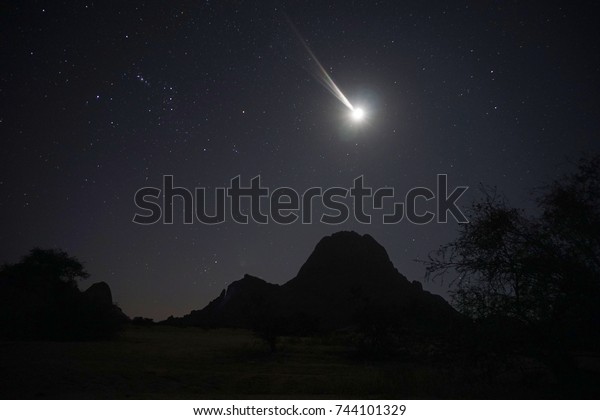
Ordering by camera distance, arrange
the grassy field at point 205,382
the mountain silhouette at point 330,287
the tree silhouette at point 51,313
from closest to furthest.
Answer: the grassy field at point 205,382 → the tree silhouette at point 51,313 → the mountain silhouette at point 330,287

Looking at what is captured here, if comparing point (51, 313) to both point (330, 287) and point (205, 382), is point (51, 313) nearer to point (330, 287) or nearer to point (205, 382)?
point (205, 382)

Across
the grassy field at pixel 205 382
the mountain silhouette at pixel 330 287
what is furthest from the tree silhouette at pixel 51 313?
the mountain silhouette at pixel 330 287

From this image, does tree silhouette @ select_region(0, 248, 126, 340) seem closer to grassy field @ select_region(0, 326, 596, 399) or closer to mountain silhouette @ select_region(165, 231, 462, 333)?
grassy field @ select_region(0, 326, 596, 399)

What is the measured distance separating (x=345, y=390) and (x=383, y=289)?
9470 centimetres

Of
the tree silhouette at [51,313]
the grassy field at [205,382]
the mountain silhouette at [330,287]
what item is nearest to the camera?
the grassy field at [205,382]

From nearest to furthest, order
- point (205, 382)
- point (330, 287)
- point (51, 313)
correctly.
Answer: point (205, 382) → point (51, 313) → point (330, 287)

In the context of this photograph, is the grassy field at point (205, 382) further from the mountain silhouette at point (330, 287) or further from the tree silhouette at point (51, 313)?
the mountain silhouette at point (330, 287)

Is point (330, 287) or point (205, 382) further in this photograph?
point (330, 287)

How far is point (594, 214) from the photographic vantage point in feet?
28.5

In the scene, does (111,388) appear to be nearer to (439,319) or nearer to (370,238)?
(439,319)


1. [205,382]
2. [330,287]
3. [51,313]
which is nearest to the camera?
[205,382]

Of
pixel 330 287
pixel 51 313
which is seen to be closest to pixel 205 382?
pixel 51 313

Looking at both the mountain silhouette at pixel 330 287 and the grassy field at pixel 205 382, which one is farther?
the mountain silhouette at pixel 330 287

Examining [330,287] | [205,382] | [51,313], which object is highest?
[330,287]
